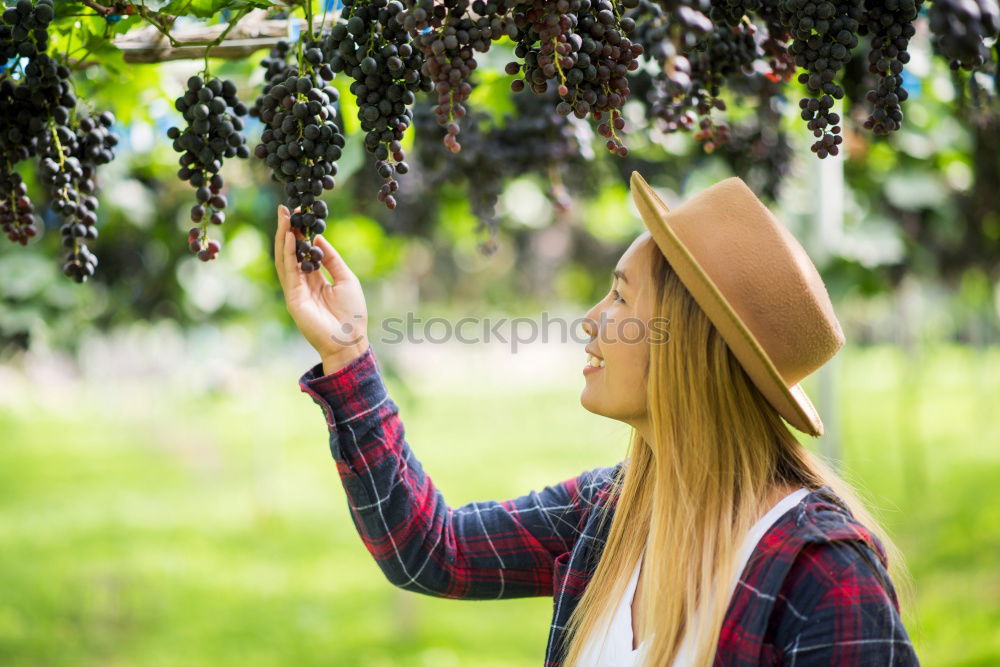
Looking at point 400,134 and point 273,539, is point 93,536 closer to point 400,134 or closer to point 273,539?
point 273,539

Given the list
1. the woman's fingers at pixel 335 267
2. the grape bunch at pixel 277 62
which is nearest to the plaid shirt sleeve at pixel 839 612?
the woman's fingers at pixel 335 267

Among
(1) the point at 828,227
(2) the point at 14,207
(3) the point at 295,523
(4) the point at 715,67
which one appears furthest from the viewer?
(3) the point at 295,523

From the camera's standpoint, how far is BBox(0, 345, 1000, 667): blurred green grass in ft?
15.4

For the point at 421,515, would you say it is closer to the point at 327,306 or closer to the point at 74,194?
the point at 327,306

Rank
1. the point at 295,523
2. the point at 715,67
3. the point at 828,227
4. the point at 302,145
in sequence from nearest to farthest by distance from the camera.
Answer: the point at 302,145
the point at 715,67
the point at 828,227
the point at 295,523

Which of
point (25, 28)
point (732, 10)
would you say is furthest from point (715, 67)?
point (25, 28)

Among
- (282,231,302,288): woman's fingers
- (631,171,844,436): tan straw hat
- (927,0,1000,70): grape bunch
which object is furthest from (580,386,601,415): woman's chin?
(927,0,1000,70): grape bunch

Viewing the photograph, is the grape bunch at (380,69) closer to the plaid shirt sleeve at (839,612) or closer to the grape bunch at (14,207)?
the grape bunch at (14,207)

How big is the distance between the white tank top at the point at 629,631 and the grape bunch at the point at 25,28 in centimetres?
101

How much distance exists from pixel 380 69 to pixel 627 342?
0.46m

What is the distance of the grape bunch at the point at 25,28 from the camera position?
104 cm

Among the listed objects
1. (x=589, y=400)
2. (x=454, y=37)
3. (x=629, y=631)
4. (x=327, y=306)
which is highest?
(x=454, y=37)

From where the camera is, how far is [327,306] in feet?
4.21

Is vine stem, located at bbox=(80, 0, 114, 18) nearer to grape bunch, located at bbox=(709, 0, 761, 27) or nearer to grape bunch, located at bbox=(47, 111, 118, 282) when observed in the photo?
grape bunch, located at bbox=(47, 111, 118, 282)
